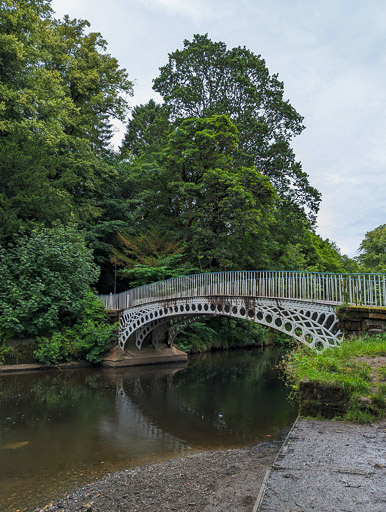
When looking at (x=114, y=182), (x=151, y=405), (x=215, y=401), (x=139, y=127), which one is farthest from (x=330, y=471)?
(x=139, y=127)

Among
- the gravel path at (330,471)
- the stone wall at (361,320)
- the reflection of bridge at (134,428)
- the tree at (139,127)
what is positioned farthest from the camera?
the tree at (139,127)

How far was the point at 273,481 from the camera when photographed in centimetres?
371

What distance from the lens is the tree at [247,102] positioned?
25578mm

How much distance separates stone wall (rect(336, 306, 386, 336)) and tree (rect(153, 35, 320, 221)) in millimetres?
16807

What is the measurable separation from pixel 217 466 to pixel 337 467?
2.99 metres

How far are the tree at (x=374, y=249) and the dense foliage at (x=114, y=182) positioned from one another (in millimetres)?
18585

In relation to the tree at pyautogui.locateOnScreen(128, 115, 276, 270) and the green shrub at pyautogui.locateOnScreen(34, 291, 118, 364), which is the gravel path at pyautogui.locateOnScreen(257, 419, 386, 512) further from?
the tree at pyautogui.locateOnScreen(128, 115, 276, 270)

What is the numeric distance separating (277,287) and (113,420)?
22.6 ft

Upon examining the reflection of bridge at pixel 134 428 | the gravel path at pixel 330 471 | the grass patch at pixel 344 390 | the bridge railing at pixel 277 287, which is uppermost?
the bridge railing at pixel 277 287

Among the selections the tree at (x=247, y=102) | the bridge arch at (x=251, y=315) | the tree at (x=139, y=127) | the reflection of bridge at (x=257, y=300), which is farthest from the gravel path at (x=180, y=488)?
the tree at (x=139, y=127)

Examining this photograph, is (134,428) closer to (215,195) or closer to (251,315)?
(251,315)

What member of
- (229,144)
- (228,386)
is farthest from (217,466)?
(229,144)

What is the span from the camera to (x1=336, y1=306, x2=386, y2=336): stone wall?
9131 millimetres

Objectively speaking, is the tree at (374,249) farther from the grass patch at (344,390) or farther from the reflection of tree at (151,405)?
the grass patch at (344,390)
